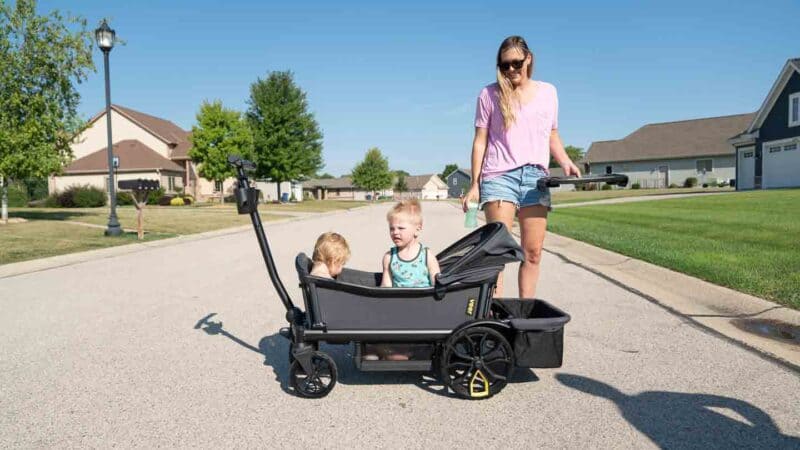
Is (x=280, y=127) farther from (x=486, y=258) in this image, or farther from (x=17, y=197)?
(x=486, y=258)

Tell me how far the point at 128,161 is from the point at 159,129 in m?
5.93

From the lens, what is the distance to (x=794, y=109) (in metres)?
29.6

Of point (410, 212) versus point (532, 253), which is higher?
point (410, 212)

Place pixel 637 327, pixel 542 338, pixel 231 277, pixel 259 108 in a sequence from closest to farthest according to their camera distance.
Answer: pixel 542 338 → pixel 637 327 → pixel 231 277 → pixel 259 108

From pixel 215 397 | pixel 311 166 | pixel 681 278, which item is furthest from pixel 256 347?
pixel 311 166

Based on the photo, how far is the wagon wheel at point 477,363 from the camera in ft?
10.3

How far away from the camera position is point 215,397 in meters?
3.20

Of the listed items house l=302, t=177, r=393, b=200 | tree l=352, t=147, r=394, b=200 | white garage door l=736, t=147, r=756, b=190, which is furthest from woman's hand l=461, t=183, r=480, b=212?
house l=302, t=177, r=393, b=200

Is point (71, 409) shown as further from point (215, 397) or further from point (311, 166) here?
point (311, 166)

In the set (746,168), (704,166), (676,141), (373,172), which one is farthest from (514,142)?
(373,172)

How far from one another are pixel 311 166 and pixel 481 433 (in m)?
47.3

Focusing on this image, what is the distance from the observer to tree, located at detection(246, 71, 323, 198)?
1817 inches

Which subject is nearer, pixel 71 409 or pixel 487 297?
pixel 71 409

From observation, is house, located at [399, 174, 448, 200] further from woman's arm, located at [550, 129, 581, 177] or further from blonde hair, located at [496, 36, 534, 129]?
blonde hair, located at [496, 36, 534, 129]
